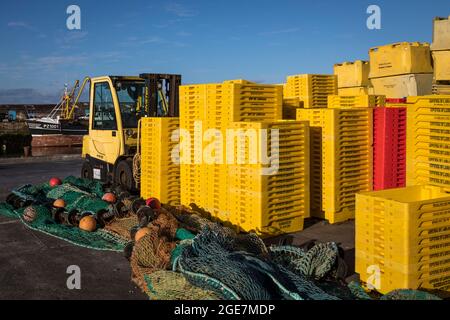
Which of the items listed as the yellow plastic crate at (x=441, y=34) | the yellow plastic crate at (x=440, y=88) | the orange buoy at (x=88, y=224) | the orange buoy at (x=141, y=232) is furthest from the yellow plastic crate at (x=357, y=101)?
the orange buoy at (x=88, y=224)

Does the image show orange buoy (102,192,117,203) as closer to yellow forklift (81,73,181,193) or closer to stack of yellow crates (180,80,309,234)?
yellow forklift (81,73,181,193)

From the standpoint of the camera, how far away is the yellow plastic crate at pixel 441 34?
35.8 ft

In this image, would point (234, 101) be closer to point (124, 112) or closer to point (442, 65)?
point (124, 112)

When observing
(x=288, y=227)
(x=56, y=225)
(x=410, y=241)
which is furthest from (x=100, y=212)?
(x=410, y=241)

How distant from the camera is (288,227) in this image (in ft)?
27.3

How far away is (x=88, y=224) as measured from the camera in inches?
340

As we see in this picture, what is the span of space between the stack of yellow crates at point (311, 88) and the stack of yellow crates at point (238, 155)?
3.91 meters

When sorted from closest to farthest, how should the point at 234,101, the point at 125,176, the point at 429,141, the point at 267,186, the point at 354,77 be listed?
1. the point at 429,141
2. the point at 267,186
3. the point at 234,101
4. the point at 125,176
5. the point at 354,77

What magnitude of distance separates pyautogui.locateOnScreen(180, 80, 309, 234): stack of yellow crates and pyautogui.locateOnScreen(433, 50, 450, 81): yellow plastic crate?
4742 millimetres

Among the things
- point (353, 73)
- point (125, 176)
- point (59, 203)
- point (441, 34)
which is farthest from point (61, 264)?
point (353, 73)

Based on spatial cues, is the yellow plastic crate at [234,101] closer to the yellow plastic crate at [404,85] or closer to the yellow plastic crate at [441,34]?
the yellow plastic crate at [441,34]

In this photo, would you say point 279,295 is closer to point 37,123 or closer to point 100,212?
point 100,212

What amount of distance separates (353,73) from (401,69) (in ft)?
8.30

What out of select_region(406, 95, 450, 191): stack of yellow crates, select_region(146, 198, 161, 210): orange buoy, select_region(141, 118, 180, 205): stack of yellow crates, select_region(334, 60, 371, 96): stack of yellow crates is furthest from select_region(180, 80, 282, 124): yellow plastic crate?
select_region(334, 60, 371, 96): stack of yellow crates
